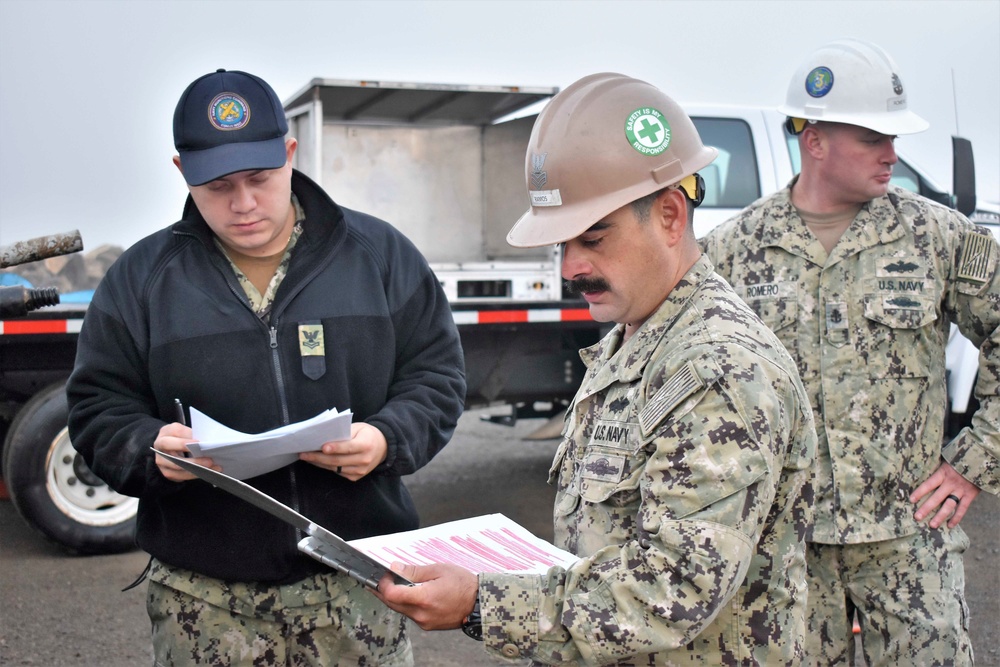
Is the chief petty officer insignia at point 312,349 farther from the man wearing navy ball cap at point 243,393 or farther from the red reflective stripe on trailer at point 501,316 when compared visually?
the red reflective stripe on trailer at point 501,316

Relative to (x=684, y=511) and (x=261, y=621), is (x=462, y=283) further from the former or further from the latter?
(x=684, y=511)

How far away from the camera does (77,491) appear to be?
215 inches

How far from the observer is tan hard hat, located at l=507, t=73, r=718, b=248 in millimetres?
1669

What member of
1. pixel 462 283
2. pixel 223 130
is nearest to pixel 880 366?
pixel 223 130

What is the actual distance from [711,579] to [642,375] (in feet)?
1.18

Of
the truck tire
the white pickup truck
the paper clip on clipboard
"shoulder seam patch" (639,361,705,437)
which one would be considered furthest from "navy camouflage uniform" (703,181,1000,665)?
the truck tire

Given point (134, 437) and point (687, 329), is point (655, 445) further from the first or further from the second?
point (134, 437)

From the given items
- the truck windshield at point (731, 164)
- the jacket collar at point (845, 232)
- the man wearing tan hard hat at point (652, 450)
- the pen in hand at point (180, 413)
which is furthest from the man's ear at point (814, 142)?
the truck windshield at point (731, 164)

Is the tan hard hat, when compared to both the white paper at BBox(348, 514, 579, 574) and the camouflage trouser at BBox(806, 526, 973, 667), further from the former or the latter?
the camouflage trouser at BBox(806, 526, 973, 667)

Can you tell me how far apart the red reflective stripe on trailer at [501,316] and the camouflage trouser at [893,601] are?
11.0ft

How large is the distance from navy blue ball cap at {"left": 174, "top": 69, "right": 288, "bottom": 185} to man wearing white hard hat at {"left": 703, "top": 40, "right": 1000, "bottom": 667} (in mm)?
1475

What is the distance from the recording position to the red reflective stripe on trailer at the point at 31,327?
17.4 feet

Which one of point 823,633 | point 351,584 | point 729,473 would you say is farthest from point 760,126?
point 729,473

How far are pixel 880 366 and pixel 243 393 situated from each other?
1.72 metres
